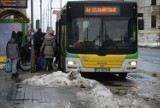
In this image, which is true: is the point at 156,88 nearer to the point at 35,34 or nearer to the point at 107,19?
the point at 107,19

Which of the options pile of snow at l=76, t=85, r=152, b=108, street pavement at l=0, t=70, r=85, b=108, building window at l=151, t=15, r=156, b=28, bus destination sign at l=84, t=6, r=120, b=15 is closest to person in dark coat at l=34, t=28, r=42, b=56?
bus destination sign at l=84, t=6, r=120, b=15

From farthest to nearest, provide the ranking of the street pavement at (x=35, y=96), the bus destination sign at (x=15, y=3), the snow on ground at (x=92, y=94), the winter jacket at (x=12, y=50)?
the bus destination sign at (x=15, y=3), the winter jacket at (x=12, y=50), the street pavement at (x=35, y=96), the snow on ground at (x=92, y=94)

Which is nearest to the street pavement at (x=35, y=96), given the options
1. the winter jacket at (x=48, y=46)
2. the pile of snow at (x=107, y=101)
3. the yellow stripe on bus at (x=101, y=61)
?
the pile of snow at (x=107, y=101)

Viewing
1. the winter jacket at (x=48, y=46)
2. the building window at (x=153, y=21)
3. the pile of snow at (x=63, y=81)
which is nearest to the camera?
the pile of snow at (x=63, y=81)

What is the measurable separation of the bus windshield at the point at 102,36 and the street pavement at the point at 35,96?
3395 mm

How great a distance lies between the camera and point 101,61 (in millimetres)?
17859

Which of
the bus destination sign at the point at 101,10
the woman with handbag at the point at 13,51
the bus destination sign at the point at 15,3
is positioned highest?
the bus destination sign at the point at 15,3

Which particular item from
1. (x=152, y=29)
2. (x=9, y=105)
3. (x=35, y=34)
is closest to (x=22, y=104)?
(x=9, y=105)

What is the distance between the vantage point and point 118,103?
35.1 feet

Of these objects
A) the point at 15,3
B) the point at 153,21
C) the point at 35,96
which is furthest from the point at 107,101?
the point at 153,21

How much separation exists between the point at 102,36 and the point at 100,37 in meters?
0.08

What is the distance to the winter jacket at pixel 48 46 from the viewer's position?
21.0 meters

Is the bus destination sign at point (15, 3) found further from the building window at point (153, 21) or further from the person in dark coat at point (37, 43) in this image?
Answer: the building window at point (153, 21)

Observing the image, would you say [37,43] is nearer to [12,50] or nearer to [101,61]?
[12,50]
